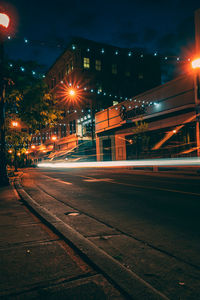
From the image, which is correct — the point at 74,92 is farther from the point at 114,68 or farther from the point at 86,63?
the point at 114,68

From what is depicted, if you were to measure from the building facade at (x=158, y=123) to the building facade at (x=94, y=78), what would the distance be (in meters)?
7.13

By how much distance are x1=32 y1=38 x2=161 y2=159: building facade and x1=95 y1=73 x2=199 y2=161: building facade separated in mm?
7128

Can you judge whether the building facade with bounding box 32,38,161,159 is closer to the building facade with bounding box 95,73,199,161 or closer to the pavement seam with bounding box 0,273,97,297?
the building facade with bounding box 95,73,199,161

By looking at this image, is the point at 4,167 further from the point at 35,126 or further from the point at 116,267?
the point at 116,267

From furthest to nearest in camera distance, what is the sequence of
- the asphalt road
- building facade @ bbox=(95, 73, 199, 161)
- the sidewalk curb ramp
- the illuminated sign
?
the illuminated sign → building facade @ bbox=(95, 73, 199, 161) → the asphalt road → the sidewalk curb ramp

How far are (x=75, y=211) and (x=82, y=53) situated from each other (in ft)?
121

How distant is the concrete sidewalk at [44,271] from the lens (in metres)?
2.17

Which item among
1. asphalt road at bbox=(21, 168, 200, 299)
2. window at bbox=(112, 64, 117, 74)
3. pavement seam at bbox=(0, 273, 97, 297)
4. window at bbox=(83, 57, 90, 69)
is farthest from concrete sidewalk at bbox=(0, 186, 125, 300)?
window at bbox=(112, 64, 117, 74)

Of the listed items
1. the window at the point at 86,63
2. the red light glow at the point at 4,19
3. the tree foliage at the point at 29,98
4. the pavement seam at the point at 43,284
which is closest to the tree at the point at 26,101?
the tree foliage at the point at 29,98

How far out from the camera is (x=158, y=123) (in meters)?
24.0

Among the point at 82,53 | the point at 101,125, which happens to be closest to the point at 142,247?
the point at 101,125

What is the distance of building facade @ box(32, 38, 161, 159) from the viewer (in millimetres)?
38344

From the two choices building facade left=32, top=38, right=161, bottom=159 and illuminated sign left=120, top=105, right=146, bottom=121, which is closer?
illuminated sign left=120, top=105, right=146, bottom=121

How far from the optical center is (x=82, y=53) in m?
37.8
